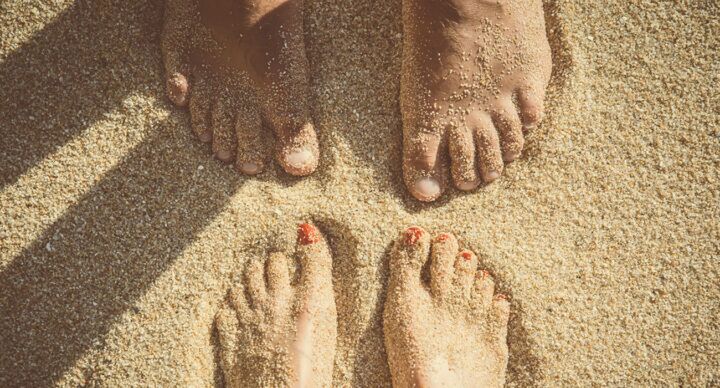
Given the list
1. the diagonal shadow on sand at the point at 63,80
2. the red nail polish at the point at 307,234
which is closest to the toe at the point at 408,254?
the red nail polish at the point at 307,234

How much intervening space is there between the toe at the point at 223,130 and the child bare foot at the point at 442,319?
0.54 m

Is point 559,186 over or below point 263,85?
below

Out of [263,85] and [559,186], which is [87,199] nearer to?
[263,85]

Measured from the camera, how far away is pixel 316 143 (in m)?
1.52

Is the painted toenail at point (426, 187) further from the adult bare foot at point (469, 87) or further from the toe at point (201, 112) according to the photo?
the toe at point (201, 112)

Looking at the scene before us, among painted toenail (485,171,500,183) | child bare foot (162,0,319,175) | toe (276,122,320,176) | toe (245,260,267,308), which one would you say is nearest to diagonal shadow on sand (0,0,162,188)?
child bare foot (162,0,319,175)

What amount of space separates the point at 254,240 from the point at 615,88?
3.65 feet

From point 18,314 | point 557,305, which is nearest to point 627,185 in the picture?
point 557,305

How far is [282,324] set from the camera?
1.54m

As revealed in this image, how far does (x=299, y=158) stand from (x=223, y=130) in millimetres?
232

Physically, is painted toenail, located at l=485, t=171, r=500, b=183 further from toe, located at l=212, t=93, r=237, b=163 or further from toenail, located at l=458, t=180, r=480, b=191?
toe, located at l=212, t=93, r=237, b=163

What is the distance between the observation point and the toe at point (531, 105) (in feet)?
5.02

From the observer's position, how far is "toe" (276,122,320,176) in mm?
1506

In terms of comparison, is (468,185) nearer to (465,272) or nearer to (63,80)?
(465,272)
